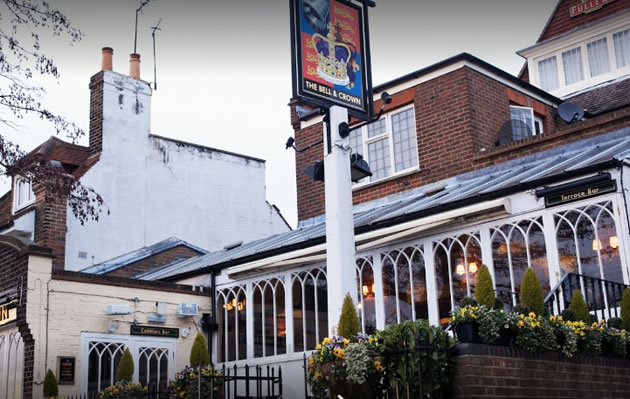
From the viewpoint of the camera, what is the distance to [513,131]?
20.0 m

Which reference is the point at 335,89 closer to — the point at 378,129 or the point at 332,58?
the point at 332,58

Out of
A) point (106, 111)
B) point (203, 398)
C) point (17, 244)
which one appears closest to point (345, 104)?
point (203, 398)

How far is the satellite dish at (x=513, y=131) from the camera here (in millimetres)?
19609

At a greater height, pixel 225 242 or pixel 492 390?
pixel 225 242

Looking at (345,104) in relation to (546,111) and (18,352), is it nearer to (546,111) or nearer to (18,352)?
(18,352)

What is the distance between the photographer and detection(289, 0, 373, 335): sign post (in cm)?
1090

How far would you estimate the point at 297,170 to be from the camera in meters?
22.5

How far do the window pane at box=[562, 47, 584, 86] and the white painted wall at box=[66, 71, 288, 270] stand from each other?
11157 mm

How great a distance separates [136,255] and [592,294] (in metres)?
16.5

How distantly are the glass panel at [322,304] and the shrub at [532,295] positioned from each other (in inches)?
244

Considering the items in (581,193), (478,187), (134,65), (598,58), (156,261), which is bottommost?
(581,193)

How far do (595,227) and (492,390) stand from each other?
4159 mm

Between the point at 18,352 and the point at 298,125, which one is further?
the point at 298,125

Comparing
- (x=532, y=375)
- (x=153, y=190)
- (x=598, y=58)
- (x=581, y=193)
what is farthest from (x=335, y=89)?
(x=598, y=58)
